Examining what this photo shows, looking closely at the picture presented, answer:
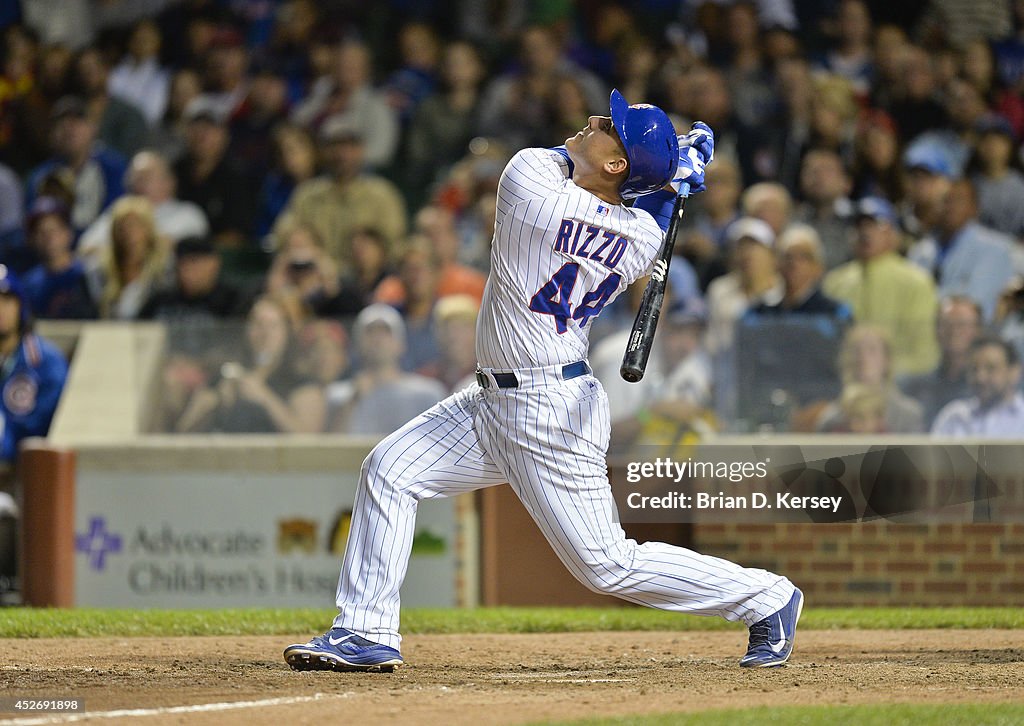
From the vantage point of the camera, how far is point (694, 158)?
5.37 meters

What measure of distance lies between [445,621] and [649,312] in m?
2.51

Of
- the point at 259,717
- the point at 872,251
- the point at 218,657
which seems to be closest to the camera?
the point at 259,717

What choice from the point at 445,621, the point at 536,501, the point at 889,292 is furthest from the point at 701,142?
the point at 889,292

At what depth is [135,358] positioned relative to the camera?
9.34 metres

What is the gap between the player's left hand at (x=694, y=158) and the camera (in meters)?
5.30

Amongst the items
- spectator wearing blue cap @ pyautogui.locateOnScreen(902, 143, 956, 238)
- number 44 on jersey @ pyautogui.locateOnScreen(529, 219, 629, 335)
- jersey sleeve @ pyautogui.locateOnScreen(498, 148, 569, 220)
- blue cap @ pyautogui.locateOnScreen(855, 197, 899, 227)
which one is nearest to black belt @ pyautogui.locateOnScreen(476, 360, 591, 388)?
number 44 on jersey @ pyautogui.locateOnScreen(529, 219, 629, 335)

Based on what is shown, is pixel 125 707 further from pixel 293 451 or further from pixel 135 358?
pixel 135 358

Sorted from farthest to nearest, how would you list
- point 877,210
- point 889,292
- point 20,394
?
point 877,210 → point 20,394 → point 889,292

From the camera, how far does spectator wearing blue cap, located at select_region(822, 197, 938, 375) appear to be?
8.48 meters

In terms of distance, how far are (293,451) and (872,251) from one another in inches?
140

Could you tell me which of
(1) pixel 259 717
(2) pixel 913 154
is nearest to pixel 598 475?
(1) pixel 259 717

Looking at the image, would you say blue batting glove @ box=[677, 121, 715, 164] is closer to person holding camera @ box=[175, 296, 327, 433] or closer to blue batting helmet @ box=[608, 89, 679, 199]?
blue batting helmet @ box=[608, 89, 679, 199]

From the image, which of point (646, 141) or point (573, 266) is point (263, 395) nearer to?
point (573, 266)

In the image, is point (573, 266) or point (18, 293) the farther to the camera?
point (18, 293)
